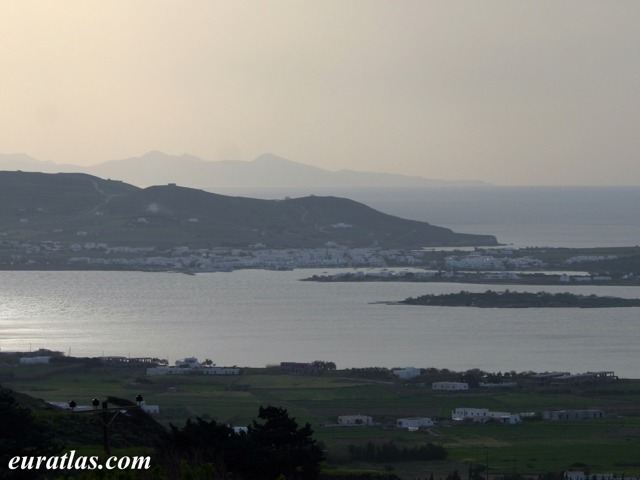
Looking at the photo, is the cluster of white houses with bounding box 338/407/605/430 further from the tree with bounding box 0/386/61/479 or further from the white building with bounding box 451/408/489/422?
the tree with bounding box 0/386/61/479

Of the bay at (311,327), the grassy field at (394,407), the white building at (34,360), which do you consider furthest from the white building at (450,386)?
the white building at (34,360)

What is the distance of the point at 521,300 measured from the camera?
4988cm

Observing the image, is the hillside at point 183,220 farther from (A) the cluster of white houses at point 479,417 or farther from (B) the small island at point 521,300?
(A) the cluster of white houses at point 479,417

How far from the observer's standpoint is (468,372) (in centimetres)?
3148

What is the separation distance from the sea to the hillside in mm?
14005

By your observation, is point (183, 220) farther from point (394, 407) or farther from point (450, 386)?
point (394, 407)

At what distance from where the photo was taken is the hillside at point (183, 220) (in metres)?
78.5

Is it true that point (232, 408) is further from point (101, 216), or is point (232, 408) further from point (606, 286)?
point (101, 216)

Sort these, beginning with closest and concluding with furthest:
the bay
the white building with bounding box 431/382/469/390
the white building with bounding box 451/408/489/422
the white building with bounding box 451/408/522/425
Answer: the white building with bounding box 451/408/522/425, the white building with bounding box 451/408/489/422, the white building with bounding box 431/382/469/390, the bay

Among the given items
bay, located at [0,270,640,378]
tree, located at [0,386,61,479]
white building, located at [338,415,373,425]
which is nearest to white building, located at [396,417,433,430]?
white building, located at [338,415,373,425]

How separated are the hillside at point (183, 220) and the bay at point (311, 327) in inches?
835

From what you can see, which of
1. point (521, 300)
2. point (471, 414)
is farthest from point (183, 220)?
point (471, 414)

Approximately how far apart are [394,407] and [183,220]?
56.7 metres

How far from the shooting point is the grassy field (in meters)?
22.1
